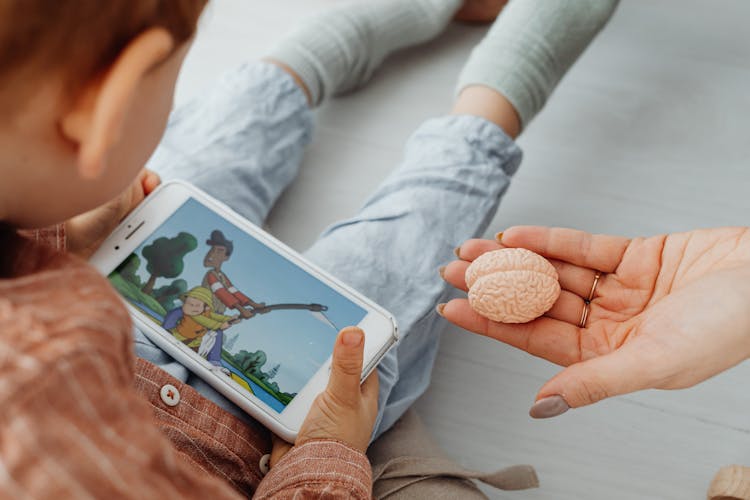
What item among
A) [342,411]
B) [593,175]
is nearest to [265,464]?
[342,411]

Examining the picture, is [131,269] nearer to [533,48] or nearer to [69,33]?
[69,33]

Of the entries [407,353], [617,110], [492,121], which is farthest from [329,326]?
[617,110]

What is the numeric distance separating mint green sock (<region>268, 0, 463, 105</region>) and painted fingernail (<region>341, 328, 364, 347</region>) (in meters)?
0.47

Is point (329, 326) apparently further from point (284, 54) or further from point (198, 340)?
point (284, 54)

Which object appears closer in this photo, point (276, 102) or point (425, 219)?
point (425, 219)

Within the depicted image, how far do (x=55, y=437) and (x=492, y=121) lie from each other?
65 cm

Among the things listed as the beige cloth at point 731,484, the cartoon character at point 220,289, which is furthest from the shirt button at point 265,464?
the beige cloth at point 731,484

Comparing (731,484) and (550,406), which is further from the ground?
(550,406)

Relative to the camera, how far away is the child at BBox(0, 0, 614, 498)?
1.29 ft

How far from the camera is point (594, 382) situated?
601mm

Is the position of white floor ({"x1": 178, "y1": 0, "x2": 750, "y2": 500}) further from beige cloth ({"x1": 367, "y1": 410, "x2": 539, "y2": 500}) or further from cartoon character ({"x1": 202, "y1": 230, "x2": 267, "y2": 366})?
cartoon character ({"x1": 202, "y1": 230, "x2": 267, "y2": 366})

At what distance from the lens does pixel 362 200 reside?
1007 mm

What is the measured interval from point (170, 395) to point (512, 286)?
0.33m

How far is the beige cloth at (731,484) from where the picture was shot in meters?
0.74
